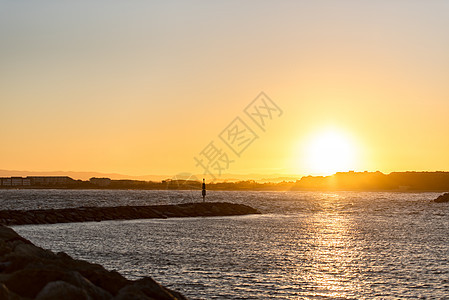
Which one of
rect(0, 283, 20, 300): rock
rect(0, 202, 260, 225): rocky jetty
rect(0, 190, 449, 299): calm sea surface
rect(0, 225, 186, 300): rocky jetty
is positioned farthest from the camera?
rect(0, 202, 260, 225): rocky jetty

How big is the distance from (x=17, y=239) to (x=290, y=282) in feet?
35.2

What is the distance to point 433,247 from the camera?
33469mm

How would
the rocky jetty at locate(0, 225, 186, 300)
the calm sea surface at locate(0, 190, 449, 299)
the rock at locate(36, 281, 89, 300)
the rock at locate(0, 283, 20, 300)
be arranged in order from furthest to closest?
1. the calm sea surface at locate(0, 190, 449, 299)
2. the rocky jetty at locate(0, 225, 186, 300)
3. the rock at locate(36, 281, 89, 300)
4. the rock at locate(0, 283, 20, 300)

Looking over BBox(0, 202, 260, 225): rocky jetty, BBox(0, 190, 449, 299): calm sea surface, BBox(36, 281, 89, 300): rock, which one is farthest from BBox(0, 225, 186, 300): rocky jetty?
BBox(0, 202, 260, 225): rocky jetty

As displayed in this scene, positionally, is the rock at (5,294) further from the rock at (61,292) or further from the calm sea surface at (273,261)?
the calm sea surface at (273,261)

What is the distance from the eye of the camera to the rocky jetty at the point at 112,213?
54781 millimetres

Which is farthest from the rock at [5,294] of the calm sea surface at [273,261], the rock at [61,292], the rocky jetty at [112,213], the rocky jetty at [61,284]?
the rocky jetty at [112,213]

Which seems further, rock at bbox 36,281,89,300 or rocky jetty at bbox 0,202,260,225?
rocky jetty at bbox 0,202,260,225

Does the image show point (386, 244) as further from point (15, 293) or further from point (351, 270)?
point (15, 293)

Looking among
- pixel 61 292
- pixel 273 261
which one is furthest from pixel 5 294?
pixel 273 261

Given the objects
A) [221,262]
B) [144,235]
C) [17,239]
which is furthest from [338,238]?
[17,239]

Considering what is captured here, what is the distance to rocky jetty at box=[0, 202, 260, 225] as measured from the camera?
54.8m

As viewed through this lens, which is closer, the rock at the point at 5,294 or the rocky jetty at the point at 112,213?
the rock at the point at 5,294

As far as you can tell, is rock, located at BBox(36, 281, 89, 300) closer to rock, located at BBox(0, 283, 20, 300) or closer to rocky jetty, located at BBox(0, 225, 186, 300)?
rocky jetty, located at BBox(0, 225, 186, 300)
